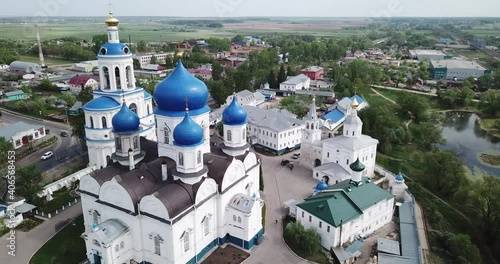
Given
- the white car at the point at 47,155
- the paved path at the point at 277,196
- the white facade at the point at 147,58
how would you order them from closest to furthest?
1. the paved path at the point at 277,196
2. the white car at the point at 47,155
3. the white facade at the point at 147,58

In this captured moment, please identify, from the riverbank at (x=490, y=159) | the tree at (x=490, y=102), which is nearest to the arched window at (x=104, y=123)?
the riverbank at (x=490, y=159)

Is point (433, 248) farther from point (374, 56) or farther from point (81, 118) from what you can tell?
point (374, 56)

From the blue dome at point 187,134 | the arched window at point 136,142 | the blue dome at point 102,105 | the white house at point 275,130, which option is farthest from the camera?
the white house at point 275,130

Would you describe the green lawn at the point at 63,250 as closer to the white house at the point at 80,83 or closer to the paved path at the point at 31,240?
the paved path at the point at 31,240

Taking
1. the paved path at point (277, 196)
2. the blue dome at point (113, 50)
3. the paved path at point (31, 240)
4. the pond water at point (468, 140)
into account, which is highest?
the blue dome at point (113, 50)

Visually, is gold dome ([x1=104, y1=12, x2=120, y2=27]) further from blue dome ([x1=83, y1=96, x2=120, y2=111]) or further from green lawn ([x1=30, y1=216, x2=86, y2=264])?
green lawn ([x1=30, y1=216, x2=86, y2=264])

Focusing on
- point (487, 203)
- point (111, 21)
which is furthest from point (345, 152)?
point (111, 21)

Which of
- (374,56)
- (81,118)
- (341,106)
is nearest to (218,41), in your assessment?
(374,56)
